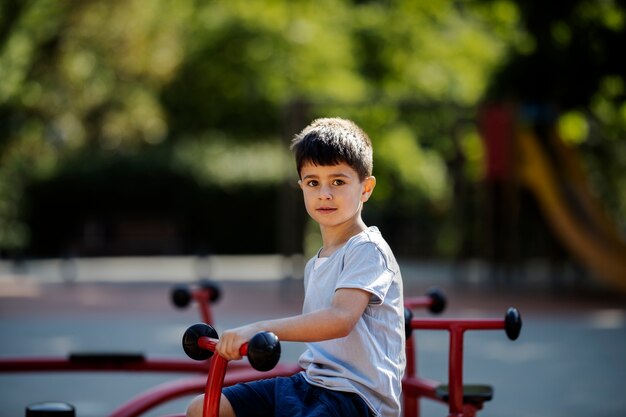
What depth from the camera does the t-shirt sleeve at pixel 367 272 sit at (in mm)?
2568

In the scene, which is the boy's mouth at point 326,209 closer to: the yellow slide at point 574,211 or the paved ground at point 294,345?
the paved ground at point 294,345

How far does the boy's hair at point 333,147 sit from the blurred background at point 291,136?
541 centimetres

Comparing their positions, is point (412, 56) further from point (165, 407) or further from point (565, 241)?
point (165, 407)

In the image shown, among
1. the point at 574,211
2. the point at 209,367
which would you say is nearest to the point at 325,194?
the point at 209,367

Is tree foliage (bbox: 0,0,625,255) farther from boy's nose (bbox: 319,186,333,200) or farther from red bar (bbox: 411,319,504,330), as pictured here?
boy's nose (bbox: 319,186,333,200)

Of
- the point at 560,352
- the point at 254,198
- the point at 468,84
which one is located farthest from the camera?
the point at 468,84

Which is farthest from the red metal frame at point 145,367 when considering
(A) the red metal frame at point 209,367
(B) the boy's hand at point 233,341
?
(B) the boy's hand at point 233,341

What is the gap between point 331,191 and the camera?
2689 mm

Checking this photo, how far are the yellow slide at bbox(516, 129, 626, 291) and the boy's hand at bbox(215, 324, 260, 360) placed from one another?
38.6 feet

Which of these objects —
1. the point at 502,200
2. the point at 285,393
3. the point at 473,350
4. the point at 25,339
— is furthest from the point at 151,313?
the point at 285,393

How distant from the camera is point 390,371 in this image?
2.67 m

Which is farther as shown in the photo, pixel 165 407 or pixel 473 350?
pixel 473 350

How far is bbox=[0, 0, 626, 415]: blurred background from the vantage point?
14141 mm

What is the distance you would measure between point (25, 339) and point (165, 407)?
3374 millimetres
